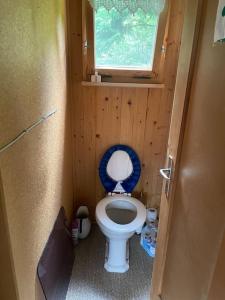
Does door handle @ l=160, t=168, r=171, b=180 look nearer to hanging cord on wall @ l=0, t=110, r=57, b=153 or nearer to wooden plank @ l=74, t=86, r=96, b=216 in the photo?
hanging cord on wall @ l=0, t=110, r=57, b=153

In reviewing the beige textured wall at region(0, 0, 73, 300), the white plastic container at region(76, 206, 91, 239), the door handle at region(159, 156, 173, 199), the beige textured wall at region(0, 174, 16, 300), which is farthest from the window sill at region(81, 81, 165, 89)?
the beige textured wall at region(0, 174, 16, 300)

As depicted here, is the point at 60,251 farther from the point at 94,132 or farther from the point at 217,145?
the point at 217,145

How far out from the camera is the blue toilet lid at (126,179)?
81.8 inches

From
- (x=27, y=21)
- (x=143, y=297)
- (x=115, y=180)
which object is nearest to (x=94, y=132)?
(x=115, y=180)

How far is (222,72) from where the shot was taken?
72 cm

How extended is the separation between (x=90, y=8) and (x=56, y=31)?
469mm

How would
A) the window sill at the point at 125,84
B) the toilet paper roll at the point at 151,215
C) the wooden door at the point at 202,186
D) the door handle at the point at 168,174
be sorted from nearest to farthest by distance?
the wooden door at the point at 202,186 < the door handle at the point at 168,174 < the window sill at the point at 125,84 < the toilet paper roll at the point at 151,215

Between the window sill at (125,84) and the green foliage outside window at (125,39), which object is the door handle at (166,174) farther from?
the green foliage outside window at (125,39)

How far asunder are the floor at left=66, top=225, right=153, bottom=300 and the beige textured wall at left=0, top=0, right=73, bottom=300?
2.05 feet

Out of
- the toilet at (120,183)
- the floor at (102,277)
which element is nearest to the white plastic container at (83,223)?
the floor at (102,277)

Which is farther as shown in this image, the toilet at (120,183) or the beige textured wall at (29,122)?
the toilet at (120,183)

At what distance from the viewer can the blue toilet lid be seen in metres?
2.08

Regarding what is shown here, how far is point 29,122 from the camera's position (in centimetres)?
105

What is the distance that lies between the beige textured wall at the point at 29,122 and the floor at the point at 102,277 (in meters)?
0.63
